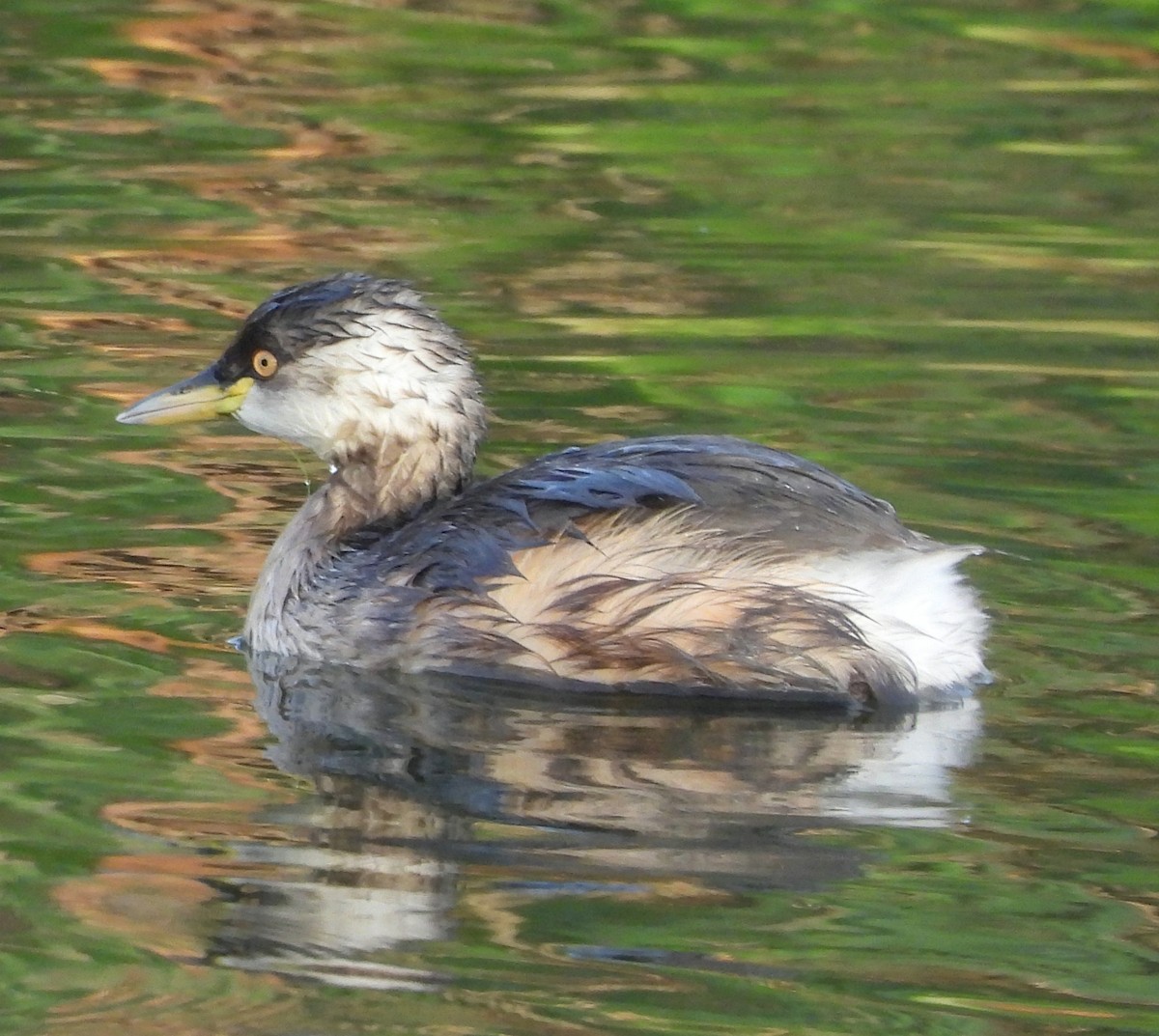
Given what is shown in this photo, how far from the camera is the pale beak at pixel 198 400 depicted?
6.35 m

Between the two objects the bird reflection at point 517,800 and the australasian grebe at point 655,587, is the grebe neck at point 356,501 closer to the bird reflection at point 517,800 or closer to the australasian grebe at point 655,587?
the australasian grebe at point 655,587

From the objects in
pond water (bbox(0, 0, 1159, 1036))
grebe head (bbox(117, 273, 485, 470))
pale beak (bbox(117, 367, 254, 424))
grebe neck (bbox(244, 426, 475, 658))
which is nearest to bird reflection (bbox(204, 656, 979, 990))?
pond water (bbox(0, 0, 1159, 1036))

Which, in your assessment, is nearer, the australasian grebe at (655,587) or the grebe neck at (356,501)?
the australasian grebe at (655,587)

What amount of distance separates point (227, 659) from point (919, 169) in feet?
19.2

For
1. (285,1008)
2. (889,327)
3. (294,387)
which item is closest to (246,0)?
(889,327)

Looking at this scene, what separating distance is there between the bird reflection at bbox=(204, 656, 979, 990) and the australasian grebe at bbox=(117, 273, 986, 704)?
0.08 metres

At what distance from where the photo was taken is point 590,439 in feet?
24.1

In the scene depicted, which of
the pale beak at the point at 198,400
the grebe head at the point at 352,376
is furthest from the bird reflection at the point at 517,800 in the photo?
the pale beak at the point at 198,400

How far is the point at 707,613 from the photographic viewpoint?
18.0 ft

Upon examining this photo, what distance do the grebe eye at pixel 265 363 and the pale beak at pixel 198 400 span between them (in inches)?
1.8

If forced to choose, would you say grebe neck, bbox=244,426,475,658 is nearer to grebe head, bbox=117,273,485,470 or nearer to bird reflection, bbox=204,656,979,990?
grebe head, bbox=117,273,485,470

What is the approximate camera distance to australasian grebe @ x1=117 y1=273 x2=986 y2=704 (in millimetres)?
5441

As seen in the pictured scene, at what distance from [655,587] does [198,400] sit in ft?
4.79

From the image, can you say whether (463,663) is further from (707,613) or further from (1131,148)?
(1131,148)
